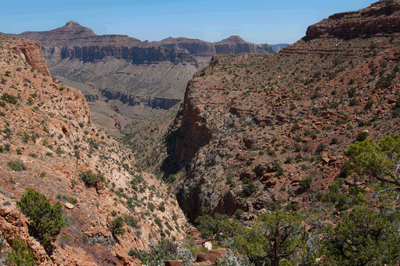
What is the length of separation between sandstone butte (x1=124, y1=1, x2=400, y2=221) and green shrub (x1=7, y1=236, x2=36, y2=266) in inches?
804

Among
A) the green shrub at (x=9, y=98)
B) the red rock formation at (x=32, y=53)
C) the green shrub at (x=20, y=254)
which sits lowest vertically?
the green shrub at (x=20, y=254)

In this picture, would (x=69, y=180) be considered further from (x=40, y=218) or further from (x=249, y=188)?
(x=249, y=188)

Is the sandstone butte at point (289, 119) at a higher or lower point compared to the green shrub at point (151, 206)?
higher

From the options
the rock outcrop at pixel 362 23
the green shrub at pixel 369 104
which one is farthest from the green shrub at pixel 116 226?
the rock outcrop at pixel 362 23

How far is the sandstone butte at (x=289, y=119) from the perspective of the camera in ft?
90.4

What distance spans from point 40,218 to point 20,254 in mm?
2482

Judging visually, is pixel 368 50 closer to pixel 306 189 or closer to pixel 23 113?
pixel 306 189

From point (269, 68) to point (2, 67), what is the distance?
47113mm

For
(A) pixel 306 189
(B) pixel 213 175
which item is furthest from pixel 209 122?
(A) pixel 306 189

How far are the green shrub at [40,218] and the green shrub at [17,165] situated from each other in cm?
476

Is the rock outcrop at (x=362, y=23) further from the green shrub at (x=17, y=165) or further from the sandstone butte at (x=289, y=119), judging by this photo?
the green shrub at (x=17, y=165)

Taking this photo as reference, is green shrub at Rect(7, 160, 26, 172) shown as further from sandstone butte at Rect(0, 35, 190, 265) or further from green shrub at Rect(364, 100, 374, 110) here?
green shrub at Rect(364, 100, 374, 110)

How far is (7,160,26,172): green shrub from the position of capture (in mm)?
14750

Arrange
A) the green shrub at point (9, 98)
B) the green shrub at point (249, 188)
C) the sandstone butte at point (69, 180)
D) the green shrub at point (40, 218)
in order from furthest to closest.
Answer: the green shrub at point (249, 188) < the green shrub at point (9, 98) < the sandstone butte at point (69, 180) < the green shrub at point (40, 218)
